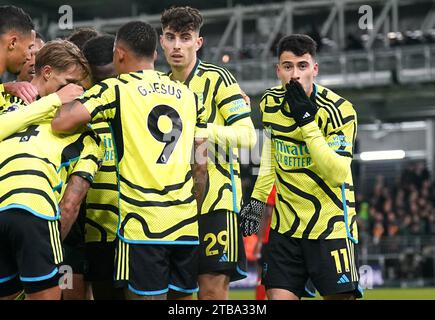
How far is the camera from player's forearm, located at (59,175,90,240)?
205 inches

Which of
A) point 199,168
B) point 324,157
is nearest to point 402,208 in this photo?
point 324,157

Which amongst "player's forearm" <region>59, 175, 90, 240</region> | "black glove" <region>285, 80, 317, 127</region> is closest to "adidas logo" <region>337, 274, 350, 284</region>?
"black glove" <region>285, 80, 317, 127</region>

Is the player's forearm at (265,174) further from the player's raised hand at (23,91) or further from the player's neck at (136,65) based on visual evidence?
the player's raised hand at (23,91)

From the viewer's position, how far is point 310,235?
621cm

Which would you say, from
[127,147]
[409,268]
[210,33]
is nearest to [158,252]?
[127,147]

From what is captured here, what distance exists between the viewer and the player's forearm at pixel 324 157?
5.93m

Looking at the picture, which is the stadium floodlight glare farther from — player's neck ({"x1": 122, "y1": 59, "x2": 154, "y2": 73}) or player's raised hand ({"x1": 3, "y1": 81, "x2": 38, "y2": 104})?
player's raised hand ({"x1": 3, "y1": 81, "x2": 38, "y2": 104})

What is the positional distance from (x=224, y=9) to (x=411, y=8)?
6588mm

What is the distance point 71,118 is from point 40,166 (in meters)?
0.35

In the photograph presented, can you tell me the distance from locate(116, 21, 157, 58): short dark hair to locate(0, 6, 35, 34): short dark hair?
2.17ft

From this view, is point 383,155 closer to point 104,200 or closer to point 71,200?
point 104,200

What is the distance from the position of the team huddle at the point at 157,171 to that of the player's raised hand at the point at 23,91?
0.01 meters

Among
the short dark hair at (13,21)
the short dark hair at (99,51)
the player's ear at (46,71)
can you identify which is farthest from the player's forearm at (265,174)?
the short dark hair at (13,21)

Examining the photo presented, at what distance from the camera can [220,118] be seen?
626 centimetres
